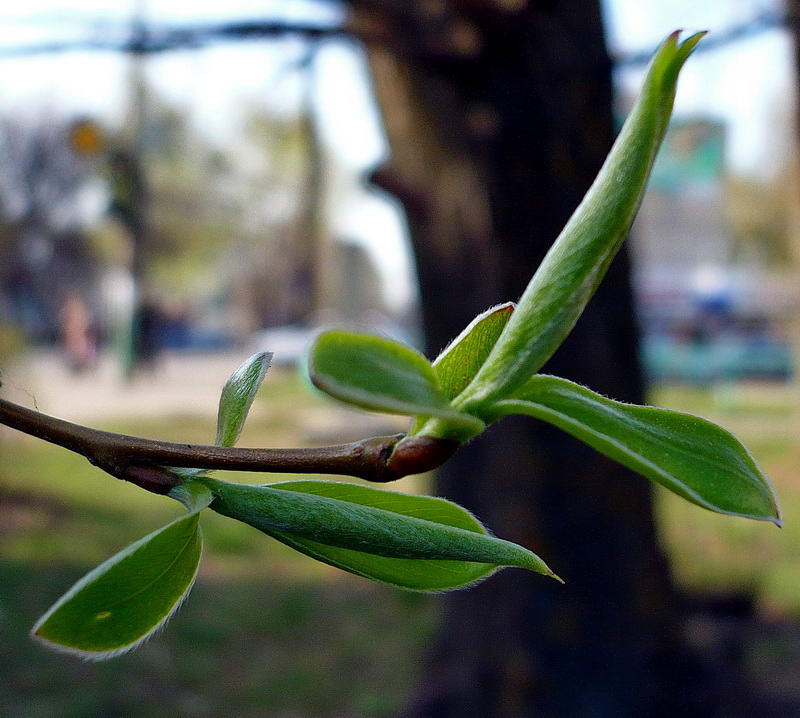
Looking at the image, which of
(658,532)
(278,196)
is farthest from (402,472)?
(278,196)

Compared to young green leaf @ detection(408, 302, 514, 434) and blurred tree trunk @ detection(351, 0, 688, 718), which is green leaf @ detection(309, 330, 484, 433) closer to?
young green leaf @ detection(408, 302, 514, 434)

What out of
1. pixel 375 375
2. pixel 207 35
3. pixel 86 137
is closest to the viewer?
pixel 375 375

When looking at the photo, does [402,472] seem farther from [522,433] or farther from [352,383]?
[522,433]

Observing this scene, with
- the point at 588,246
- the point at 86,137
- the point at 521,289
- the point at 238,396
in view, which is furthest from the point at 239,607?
the point at 588,246

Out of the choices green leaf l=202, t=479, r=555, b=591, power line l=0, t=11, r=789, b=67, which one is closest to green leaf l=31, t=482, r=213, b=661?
green leaf l=202, t=479, r=555, b=591

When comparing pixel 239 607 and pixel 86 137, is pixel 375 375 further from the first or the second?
pixel 86 137

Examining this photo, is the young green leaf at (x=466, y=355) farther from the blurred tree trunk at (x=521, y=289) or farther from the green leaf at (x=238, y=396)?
the blurred tree trunk at (x=521, y=289)

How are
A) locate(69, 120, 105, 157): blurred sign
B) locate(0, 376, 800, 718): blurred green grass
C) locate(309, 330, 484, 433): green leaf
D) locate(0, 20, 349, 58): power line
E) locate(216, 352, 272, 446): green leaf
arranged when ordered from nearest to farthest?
locate(309, 330, 484, 433): green leaf, locate(216, 352, 272, 446): green leaf, locate(0, 20, 349, 58): power line, locate(0, 376, 800, 718): blurred green grass, locate(69, 120, 105, 157): blurred sign
